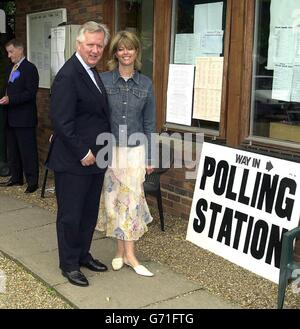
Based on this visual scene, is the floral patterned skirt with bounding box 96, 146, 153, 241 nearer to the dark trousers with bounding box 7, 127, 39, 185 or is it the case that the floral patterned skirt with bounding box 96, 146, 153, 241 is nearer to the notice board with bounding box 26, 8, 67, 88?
the dark trousers with bounding box 7, 127, 39, 185

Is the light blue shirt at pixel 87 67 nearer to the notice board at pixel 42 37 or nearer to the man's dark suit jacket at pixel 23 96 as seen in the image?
the man's dark suit jacket at pixel 23 96

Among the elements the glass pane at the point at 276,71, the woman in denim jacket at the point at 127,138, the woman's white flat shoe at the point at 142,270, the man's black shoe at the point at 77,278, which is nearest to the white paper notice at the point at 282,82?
the glass pane at the point at 276,71

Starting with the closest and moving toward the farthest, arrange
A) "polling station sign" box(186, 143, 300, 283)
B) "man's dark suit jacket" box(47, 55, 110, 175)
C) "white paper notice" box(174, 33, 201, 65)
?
1. "man's dark suit jacket" box(47, 55, 110, 175)
2. "polling station sign" box(186, 143, 300, 283)
3. "white paper notice" box(174, 33, 201, 65)

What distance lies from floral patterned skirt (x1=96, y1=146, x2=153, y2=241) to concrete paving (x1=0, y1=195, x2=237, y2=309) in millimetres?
347

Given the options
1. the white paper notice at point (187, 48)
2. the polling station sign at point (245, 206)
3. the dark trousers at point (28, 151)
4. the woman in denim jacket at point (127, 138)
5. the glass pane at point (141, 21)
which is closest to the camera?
the woman in denim jacket at point (127, 138)

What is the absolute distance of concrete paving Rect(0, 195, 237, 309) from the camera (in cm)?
351

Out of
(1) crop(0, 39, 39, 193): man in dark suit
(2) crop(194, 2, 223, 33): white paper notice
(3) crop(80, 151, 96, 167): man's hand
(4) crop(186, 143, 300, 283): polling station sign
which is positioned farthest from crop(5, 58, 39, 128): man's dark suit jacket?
(3) crop(80, 151, 96, 167): man's hand

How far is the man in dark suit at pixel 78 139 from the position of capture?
3480 mm

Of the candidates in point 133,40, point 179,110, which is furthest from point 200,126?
point 133,40

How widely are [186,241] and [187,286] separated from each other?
99 centimetres

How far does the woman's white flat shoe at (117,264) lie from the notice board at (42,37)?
4026 millimetres

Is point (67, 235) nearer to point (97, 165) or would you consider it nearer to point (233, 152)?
point (97, 165)

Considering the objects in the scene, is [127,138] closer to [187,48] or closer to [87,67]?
[87,67]
